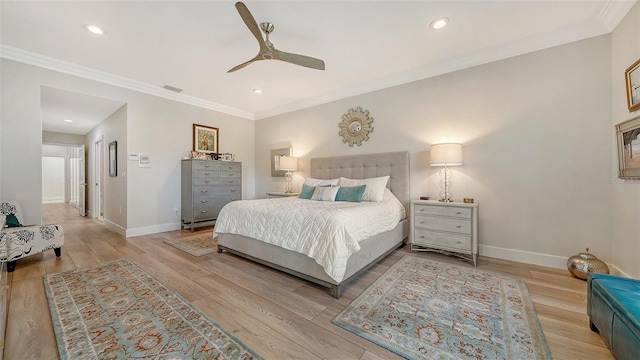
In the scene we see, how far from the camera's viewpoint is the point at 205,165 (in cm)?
468

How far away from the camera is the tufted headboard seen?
3.64 metres

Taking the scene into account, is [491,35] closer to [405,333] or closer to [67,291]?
[405,333]

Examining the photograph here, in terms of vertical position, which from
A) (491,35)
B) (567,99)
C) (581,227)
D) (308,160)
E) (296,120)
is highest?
(491,35)

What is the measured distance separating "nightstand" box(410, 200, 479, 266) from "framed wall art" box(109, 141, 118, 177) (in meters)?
5.57

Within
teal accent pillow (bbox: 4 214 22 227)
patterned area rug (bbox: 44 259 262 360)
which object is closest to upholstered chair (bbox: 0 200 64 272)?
teal accent pillow (bbox: 4 214 22 227)

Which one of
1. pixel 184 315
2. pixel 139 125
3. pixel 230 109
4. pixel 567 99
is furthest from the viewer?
pixel 230 109

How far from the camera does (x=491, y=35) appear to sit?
271cm

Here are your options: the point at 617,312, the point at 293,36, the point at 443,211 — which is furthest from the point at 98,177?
the point at 617,312

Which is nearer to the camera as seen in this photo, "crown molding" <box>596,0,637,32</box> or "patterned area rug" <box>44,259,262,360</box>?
"patterned area rug" <box>44,259,262,360</box>

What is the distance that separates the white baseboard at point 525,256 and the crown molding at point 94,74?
Result: 18.8ft

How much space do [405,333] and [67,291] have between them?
9.78 ft

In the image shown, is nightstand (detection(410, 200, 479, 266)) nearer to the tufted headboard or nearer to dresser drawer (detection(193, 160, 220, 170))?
the tufted headboard

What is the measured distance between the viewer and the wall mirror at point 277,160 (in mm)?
Result: 5391

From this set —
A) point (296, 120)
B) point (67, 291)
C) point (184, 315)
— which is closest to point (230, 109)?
point (296, 120)
